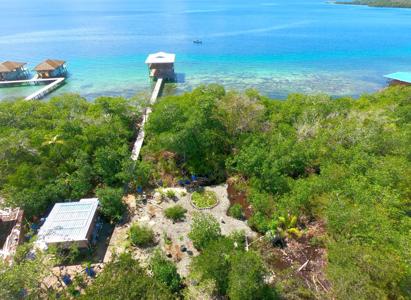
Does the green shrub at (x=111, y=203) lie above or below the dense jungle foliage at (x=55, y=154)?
below

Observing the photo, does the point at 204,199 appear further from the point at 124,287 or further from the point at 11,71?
the point at 11,71

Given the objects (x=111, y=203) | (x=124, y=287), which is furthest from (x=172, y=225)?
(x=124, y=287)

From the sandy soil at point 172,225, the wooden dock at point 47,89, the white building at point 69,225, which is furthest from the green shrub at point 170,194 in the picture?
the wooden dock at point 47,89

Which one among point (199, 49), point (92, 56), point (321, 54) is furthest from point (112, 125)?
point (321, 54)

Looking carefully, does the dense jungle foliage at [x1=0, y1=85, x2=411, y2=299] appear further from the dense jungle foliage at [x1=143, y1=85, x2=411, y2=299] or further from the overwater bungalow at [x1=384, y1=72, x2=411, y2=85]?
the overwater bungalow at [x1=384, y1=72, x2=411, y2=85]

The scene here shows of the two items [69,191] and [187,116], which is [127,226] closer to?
[69,191]

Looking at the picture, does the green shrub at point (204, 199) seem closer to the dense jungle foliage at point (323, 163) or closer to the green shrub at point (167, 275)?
the dense jungle foliage at point (323, 163)

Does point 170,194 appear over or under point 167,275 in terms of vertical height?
under
